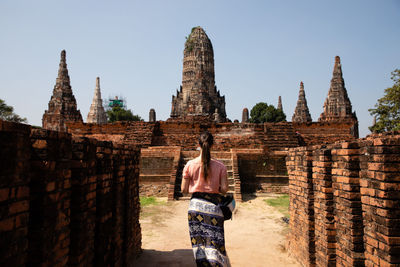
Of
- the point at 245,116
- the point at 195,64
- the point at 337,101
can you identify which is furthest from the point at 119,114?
the point at 337,101

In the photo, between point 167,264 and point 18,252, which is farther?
point 167,264

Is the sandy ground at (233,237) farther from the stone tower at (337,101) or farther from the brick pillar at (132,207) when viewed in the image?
the stone tower at (337,101)

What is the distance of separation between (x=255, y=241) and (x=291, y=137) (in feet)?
26.8

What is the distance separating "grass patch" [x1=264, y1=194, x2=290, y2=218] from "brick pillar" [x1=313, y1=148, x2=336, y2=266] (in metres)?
3.79

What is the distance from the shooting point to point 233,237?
223 inches

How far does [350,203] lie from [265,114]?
44107mm

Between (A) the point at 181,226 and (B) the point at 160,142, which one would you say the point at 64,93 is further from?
(A) the point at 181,226

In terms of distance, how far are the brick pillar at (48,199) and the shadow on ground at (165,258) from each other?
7.80ft

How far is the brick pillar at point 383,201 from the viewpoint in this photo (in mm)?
2277

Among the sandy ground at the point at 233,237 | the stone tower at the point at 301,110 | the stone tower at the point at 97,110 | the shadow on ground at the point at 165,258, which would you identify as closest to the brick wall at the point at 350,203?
the sandy ground at the point at 233,237

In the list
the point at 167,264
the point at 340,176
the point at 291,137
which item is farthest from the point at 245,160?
the point at 340,176

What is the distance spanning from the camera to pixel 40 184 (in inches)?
70.1

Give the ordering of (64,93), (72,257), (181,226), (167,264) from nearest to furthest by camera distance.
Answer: (72,257) < (167,264) < (181,226) < (64,93)

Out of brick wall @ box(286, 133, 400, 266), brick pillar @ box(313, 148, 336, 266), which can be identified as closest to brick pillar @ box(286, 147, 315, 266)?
brick wall @ box(286, 133, 400, 266)
